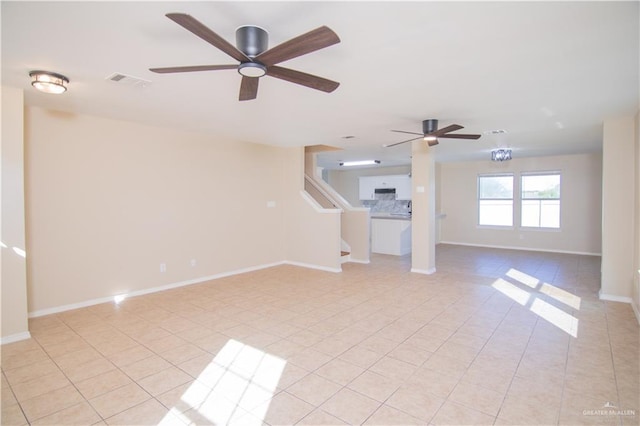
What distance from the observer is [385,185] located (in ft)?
33.6

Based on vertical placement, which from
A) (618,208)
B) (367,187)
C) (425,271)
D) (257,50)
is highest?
(257,50)

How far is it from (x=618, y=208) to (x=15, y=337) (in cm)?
702

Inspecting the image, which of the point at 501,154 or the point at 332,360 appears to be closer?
the point at 332,360

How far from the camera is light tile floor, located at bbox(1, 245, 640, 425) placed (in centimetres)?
207

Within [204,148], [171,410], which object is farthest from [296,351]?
[204,148]

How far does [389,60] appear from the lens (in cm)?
248

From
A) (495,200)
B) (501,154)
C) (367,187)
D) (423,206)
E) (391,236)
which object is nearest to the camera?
(423,206)

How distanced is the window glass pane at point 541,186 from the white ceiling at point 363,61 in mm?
3918

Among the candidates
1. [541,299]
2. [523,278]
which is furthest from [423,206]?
[541,299]

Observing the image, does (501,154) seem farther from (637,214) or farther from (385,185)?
(385,185)

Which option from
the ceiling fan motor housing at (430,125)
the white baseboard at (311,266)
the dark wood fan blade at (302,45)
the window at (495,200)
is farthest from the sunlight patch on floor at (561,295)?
the dark wood fan blade at (302,45)

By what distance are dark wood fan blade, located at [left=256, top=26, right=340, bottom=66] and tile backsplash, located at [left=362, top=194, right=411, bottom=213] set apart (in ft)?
27.4

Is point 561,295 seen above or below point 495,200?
below

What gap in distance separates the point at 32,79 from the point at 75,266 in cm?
223
